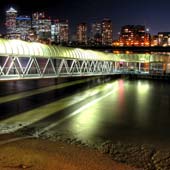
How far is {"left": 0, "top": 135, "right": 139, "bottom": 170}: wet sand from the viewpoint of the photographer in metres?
17.2

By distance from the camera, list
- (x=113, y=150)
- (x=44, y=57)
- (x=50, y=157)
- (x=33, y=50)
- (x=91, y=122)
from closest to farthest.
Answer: (x=50, y=157)
(x=113, y=150)
(x=91, y=122)
(x=33, y=50)
(x=44, y=57)

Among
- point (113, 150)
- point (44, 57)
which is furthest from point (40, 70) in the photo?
point (113, 150)

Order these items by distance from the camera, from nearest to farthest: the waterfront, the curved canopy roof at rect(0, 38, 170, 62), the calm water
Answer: the waterfront
the calm water
the curved canopy roof at rect(0, 38, 170, 62)

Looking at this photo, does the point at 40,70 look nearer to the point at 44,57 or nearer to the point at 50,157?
the point at 44,57

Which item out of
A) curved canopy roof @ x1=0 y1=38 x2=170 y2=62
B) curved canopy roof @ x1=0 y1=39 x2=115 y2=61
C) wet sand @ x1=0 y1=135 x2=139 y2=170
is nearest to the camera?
wet sand @ x1=0 y1=135 x2=139 y2=170

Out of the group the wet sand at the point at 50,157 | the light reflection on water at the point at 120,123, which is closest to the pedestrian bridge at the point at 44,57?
the light reflection on water at the point at 120,123

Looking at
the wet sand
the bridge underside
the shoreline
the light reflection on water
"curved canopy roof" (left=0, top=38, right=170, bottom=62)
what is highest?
"curved canopy roof" (left=0, top=38, right=170, bottom=62)

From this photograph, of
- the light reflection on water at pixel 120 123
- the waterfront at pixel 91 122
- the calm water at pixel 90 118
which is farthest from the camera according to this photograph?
the calm water at pixel 90 118

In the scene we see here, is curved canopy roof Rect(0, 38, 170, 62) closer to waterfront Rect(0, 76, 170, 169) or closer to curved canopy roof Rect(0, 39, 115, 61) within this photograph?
curved canopy roof Rect(0, 39, 115, 61)

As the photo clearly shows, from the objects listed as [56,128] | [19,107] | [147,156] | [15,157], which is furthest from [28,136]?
[19,107]

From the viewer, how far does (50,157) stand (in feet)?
62.5

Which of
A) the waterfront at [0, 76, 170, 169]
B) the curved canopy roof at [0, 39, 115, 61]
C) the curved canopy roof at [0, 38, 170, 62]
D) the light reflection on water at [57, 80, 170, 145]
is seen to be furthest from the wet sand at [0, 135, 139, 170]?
the curved canopy roof at [0, 38, 170, 62]

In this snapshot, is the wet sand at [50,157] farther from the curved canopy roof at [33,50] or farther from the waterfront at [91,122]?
the curved canopy roof at [33,50]

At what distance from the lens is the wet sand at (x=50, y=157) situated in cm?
1719
